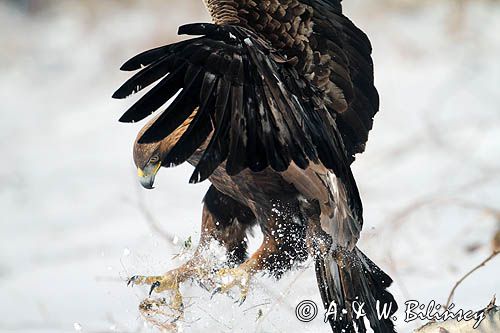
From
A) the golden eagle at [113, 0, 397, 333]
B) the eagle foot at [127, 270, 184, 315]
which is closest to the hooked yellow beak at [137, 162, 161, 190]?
the golden eagle at [113, 0, 397, 333]

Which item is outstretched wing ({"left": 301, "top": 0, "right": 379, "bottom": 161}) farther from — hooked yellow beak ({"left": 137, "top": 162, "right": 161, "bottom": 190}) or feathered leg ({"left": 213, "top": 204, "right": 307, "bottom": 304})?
hooked yellow beak ({"left": 137, "top": 162, "right": 161, "bottom": 190})

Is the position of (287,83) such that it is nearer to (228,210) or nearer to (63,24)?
(228,210)

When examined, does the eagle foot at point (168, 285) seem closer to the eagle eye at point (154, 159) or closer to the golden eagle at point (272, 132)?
the golden eagle at point (272, 132)

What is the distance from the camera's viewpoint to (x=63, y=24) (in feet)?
20.7

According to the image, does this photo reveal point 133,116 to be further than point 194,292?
No

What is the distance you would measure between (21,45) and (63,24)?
376 millimetres

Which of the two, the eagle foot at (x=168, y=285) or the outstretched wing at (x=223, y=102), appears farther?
the eagle foot at (x=168, y=285)

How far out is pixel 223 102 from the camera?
4.89 ft

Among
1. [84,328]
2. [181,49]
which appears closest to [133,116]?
[181,49]

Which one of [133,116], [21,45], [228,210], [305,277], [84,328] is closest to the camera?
[133,116]

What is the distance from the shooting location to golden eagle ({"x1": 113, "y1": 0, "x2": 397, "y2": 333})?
147 centimetres

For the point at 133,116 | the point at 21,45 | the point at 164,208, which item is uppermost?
the point at 21,45

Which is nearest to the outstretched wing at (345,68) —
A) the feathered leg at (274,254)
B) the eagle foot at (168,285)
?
the feathered leg at (274,254)

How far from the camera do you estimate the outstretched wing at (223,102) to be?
4.75 ft
